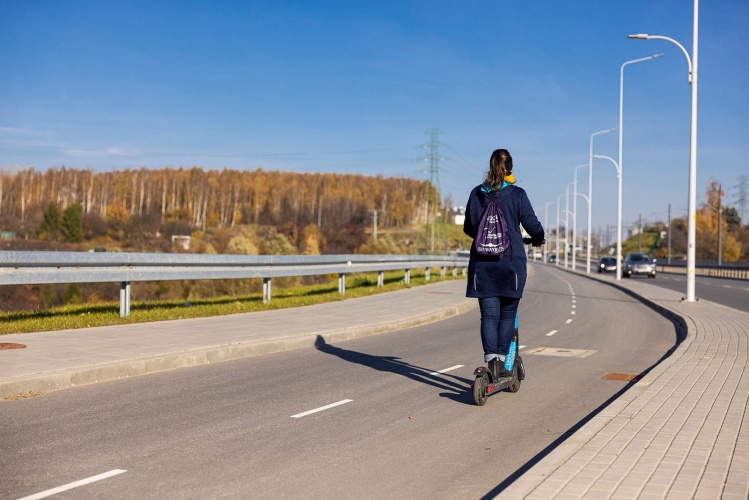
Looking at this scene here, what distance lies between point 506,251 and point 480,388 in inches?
53.7

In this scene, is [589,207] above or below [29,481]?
above

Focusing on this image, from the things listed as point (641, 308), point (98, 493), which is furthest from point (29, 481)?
point (641, 308)

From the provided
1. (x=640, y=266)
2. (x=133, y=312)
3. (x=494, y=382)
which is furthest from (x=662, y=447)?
(x=640, y=266)

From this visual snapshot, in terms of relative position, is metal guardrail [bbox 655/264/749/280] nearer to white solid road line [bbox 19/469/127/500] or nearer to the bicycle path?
the bicycle path

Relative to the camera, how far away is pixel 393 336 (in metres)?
14.6

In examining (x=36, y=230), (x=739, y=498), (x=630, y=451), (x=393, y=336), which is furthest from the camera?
(x=36, y=230)

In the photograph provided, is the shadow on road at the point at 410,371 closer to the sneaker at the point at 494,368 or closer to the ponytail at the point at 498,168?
the sneaker at the point at 494,368

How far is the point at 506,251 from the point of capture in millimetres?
7539

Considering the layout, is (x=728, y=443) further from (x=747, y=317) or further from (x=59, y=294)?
(x=59, y=294)

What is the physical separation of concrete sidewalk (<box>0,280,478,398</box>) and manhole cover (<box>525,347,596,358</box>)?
10.5 ft

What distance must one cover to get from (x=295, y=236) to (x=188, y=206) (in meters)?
49.8

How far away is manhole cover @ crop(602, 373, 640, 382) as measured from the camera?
9.88m

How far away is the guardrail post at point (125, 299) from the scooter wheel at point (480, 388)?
7469mm

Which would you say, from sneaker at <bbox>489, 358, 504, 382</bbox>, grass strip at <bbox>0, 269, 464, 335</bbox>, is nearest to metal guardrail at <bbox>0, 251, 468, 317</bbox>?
grass strip at <bbox>0, 269, 464, 335</bbox>
